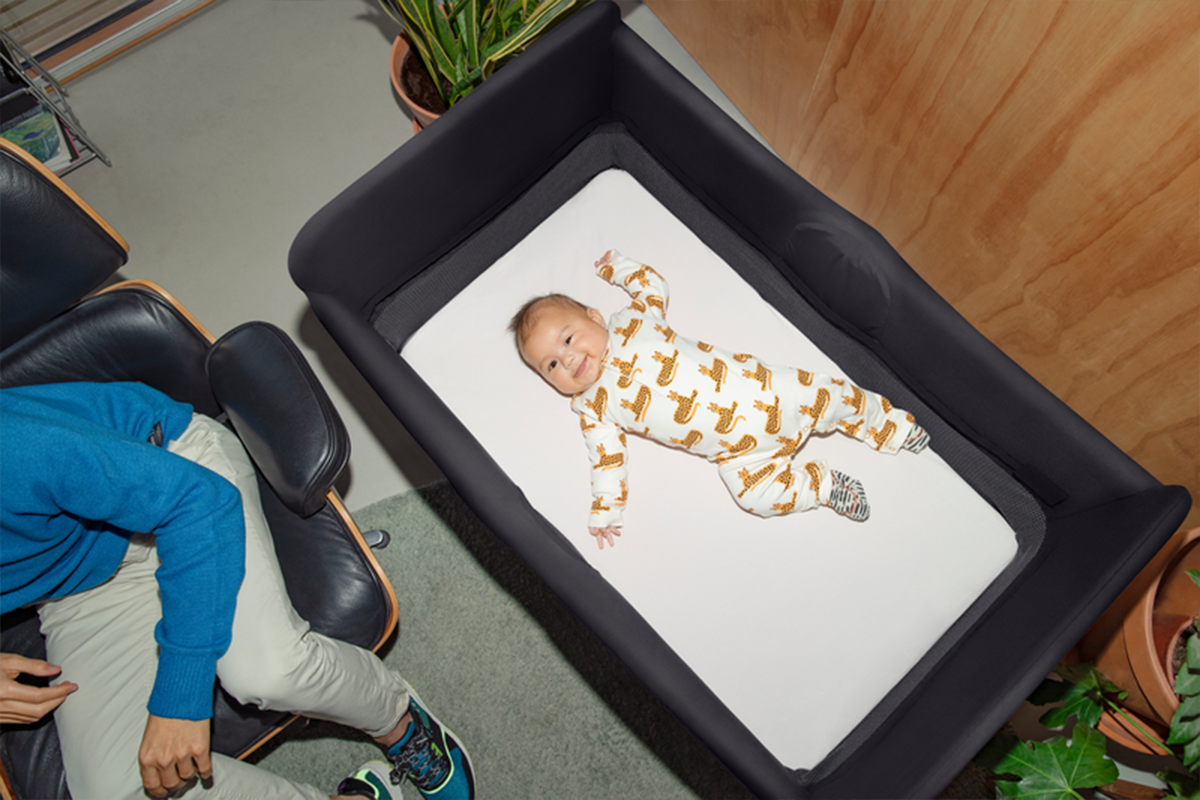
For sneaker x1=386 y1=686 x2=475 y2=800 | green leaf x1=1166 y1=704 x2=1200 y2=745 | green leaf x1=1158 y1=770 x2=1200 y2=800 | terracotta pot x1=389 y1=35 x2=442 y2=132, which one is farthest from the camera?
terracotta pot x1=389 y1=35 x2=442 y2=132

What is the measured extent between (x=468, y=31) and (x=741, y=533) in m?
1.23

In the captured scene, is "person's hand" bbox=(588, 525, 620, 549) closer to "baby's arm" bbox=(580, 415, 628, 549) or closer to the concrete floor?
"baby's arm" bbox=(580, 415, 628, 549)

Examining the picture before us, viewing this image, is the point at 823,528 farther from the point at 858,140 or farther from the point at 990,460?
the point at 858,140

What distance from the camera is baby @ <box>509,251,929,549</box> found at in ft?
4.94

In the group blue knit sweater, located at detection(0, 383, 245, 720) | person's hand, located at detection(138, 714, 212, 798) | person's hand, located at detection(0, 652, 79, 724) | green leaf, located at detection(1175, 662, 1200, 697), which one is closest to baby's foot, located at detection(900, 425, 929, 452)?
green leaf, located at detection(1175, 662, 1200, 697)

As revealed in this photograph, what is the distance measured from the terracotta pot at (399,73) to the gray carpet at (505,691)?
36.6 inches

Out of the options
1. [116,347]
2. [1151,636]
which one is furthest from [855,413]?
[116,347]

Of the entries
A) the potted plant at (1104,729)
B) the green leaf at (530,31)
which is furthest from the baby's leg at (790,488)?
the green leaf at (530,31)

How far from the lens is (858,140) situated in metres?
1.74

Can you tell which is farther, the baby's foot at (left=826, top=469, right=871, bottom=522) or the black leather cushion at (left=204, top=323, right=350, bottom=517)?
the baby's foot at (left=826, top=469, right=871, bottom=522)

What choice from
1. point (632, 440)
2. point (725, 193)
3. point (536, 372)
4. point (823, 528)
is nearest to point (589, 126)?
point (725, 193)

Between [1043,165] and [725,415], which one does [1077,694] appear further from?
[1043,165]

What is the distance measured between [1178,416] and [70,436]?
1.80 metres

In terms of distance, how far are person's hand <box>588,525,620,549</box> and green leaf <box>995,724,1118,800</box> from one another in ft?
2.58
